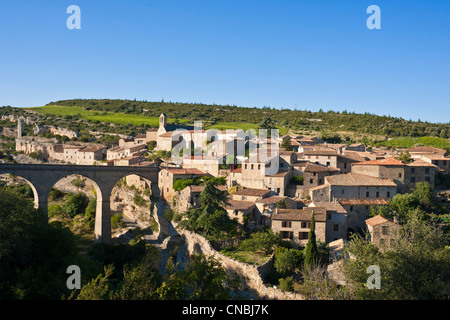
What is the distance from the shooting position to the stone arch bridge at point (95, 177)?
32938 mm

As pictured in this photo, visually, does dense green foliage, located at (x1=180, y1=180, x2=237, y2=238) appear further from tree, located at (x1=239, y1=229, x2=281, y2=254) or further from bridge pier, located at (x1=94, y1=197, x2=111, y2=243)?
bridge pier, located at (x1=94, y1=197, x2=111, y2=243)

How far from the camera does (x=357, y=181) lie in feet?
103

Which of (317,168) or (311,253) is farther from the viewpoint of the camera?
(317,168)

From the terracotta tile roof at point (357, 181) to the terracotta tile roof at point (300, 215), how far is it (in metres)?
4.80

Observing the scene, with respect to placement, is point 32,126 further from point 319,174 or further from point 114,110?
point 319,174

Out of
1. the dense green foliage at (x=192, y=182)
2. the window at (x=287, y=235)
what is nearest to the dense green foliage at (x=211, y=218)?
the window at (x=287, y=235)

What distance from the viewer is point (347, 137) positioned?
7244 cm

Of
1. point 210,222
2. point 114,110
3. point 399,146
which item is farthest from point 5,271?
point 114,110

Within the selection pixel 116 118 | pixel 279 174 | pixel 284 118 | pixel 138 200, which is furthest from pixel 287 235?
pixel 116 118

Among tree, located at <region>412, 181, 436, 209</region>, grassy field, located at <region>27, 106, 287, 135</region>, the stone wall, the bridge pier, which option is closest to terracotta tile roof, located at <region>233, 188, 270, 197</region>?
the stone wall

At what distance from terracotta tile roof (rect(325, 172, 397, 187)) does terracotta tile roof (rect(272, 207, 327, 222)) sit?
4802 millimetres

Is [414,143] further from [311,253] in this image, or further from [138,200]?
[138,200]

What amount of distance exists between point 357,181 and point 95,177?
26.1 meters

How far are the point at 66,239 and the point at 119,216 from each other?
18018 mm
